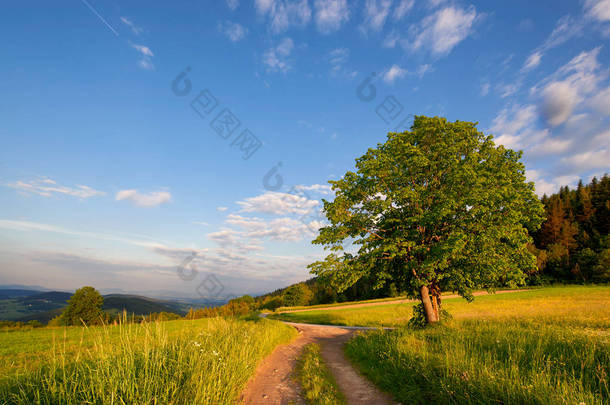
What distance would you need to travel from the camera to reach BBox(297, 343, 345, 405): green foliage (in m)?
6.39

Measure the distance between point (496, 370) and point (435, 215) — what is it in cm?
733

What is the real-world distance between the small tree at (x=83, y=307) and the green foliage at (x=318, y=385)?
5268cm

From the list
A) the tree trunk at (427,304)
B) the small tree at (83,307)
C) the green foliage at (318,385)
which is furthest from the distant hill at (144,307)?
the tree trunk at (427,304)

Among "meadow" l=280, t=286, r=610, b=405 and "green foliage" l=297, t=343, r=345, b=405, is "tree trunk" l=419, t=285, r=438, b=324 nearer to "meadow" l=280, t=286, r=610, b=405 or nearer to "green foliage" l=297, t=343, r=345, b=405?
"meadow" l=280, t=286, r=610, b=405

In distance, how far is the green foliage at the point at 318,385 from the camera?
639cm

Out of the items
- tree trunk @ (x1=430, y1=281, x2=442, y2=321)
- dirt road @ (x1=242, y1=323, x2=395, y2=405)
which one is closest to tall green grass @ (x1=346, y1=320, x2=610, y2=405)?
dirt road @ (x1=242, y1=323, x2=395, y2=405)

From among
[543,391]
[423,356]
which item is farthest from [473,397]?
[423,356]

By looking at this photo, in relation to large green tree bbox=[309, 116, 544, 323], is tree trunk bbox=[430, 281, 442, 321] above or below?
below

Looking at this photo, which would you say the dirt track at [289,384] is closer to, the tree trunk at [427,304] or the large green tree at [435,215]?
the large green tree at [435,215]

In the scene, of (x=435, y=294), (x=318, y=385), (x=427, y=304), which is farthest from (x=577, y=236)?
(x=318, y=385)

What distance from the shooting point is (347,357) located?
11.6 meters

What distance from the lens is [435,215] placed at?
12078 millimetres

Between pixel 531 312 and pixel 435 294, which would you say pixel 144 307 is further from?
pixel 531 312

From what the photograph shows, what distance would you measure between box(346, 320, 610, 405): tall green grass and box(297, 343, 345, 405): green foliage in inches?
57.6
